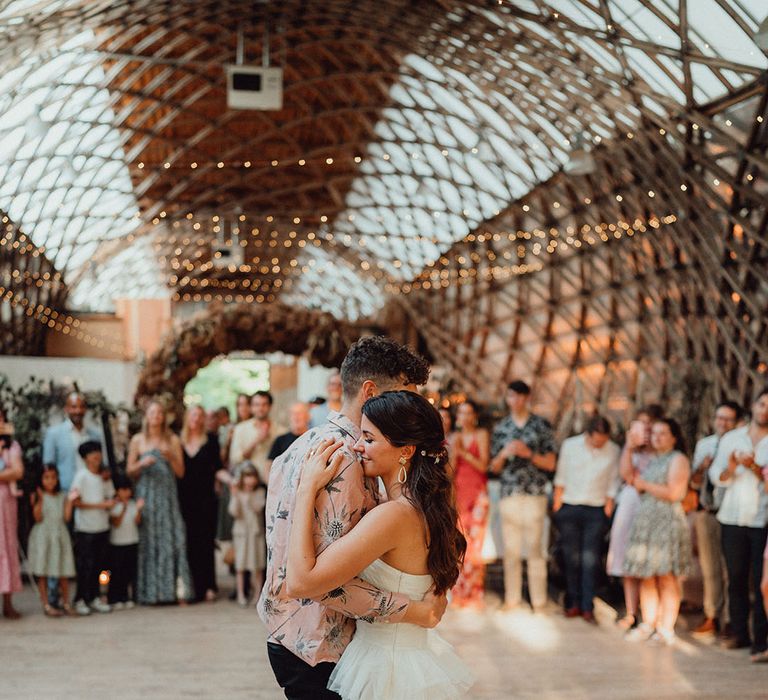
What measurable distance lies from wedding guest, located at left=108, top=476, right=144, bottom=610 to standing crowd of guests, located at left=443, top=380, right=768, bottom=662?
102 inches

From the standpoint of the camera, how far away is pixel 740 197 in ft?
41.4

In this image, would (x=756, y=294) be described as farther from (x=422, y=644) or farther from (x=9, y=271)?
(x=9, y=271)

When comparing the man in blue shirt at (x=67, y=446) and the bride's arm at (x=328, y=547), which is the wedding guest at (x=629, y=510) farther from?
the bride's arm at (x=328, y=547)

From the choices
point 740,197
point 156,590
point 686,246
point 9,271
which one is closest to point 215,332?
point 9,271

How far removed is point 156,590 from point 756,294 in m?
9.09

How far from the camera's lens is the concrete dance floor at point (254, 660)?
5.33 metres

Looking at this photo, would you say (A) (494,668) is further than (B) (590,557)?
No

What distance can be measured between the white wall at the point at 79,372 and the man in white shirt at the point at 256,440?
12.0ft

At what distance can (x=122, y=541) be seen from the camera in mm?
7773

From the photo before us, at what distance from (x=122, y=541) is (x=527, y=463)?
324 cm

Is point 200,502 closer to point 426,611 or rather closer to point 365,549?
point 426,611

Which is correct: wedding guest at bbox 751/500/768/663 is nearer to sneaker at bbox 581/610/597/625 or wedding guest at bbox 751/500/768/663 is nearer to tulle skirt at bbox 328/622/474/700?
sneaker at bbox 581/610/597/625

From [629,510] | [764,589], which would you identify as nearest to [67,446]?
[629,510]

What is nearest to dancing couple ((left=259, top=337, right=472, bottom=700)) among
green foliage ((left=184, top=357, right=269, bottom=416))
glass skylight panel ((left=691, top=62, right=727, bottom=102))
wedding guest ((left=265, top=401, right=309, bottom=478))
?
wedding guest ((left=265, top=401, right=309, bottom=478))
